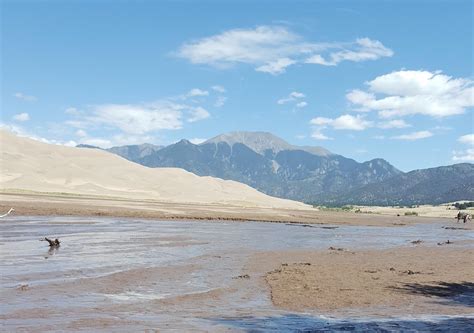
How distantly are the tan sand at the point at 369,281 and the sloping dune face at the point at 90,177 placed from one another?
64821 millimetres

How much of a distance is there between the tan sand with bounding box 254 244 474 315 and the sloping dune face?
213 feet

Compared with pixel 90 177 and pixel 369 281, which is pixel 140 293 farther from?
pixel 90 177


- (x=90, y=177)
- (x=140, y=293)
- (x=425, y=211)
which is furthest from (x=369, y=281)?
(x=425, y=211)

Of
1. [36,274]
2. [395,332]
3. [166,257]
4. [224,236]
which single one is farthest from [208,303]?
[224,236]

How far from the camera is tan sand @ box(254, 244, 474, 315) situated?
632 inches

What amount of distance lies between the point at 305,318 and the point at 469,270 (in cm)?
1333

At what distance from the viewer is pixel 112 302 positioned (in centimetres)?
1516

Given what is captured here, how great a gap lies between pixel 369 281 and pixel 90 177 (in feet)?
295

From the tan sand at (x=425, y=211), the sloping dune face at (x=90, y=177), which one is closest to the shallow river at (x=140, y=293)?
the sloping dune face at (x=90, y=177)

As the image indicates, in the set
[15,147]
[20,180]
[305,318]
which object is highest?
[15,147]

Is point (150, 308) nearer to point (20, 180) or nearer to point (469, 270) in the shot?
point (469, 270)

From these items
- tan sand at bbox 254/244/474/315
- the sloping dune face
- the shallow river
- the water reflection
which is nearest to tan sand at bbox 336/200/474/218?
the sloping dune face

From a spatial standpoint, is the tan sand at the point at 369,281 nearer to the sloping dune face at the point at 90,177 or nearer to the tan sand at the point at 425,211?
the sloping dune face at the point at 90,177

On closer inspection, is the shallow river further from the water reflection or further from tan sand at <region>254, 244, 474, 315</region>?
tan sand at <region>254, 244, 474, 315</region>
